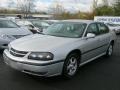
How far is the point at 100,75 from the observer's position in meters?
5.28

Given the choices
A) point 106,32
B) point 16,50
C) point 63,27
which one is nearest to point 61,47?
point 16,50

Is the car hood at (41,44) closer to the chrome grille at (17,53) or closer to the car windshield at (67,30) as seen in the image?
the chrome grille at (17,53)

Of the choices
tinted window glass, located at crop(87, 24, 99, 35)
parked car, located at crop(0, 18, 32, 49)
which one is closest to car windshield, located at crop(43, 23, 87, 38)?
tinted window glass, located at crop(87, 24, 99, 35)

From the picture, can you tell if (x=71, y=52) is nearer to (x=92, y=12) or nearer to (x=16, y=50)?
(x=16, y=50)

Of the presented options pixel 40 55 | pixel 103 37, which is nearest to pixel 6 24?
pixel 103 37

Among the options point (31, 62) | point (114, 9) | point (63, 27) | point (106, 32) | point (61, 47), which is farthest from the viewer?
point (114, 9)

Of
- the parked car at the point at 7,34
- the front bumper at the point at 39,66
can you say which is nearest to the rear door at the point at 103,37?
the front bumper at the point at 39,66

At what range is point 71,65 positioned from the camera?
493 centimetres

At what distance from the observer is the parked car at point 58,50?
4.27 metres

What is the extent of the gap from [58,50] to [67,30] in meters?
1.40

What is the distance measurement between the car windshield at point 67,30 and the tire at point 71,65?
0.67 meters

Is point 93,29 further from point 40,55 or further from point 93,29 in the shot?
point 40,55

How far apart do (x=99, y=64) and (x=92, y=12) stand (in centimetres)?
4322

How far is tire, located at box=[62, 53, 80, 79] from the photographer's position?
4.68 meters
